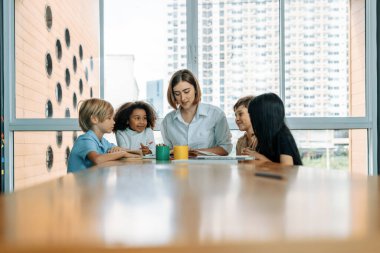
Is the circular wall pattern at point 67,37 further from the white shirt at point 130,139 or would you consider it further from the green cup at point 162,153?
the green cup at point 162,153

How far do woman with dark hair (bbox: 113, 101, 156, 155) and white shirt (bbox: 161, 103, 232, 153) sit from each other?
30 centimetres

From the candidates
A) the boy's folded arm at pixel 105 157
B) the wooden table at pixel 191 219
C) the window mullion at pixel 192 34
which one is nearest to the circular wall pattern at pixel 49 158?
the window mullion at pixel 192 34

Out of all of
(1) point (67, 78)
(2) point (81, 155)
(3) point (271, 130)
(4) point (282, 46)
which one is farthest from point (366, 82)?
(2) point (81, 155)

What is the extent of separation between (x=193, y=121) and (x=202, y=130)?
8cm

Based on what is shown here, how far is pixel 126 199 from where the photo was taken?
73 cm

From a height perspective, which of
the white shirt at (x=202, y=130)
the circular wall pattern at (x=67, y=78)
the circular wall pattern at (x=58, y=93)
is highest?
the circular wall pattern at (x=67, y=78)

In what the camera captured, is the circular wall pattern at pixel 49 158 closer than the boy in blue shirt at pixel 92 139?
No

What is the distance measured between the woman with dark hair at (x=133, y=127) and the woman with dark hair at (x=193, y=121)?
310 millimetres

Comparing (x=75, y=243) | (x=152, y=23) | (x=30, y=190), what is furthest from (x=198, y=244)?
(x=152, y=23)

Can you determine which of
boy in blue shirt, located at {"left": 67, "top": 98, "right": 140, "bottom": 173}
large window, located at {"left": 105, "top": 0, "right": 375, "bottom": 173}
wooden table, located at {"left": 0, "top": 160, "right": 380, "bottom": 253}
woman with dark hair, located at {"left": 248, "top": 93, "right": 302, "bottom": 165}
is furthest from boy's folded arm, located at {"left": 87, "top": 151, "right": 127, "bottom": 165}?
large window, located at {"left": 105, "top": 0, "right": 375, "bottom": 173}

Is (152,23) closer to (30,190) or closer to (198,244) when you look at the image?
(30,190)

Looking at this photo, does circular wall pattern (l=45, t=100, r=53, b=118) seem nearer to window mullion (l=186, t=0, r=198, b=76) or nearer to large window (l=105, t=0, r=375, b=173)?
large window (l=105, t=0, r=375, b=173)

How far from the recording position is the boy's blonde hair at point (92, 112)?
2.82 metres

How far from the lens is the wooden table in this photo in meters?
0.45
